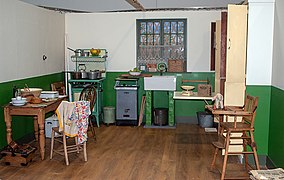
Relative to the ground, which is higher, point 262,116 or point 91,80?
point 91,80

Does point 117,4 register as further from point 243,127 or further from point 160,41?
point 243,127

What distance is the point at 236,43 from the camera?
489 cm

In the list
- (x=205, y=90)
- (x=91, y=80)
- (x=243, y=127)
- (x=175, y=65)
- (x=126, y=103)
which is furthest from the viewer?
(x=175, y=65)

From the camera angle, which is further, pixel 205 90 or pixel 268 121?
pixel 205 90

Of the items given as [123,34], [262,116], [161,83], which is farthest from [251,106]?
[123,34]

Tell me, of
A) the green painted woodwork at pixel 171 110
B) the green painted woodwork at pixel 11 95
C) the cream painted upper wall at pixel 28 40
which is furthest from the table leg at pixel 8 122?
the green painted woodwork at pixel 171 110

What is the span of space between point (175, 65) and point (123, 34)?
130 cm

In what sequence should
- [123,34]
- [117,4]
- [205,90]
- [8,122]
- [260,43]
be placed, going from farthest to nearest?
[123,34]
[117,4]
[205,90]
[8,122]
[260,43]

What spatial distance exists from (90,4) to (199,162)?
3760 mm

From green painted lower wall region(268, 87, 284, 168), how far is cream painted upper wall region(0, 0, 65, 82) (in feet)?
12.3

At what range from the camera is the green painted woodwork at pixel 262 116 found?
4738 mm

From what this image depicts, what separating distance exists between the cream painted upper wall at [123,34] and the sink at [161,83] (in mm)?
738

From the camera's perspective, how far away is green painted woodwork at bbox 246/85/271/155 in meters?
4.74

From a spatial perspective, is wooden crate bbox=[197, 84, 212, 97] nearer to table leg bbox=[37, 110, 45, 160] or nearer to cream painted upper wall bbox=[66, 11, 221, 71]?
cream painted upper wall bbox=[66, 11, 221, 71]
